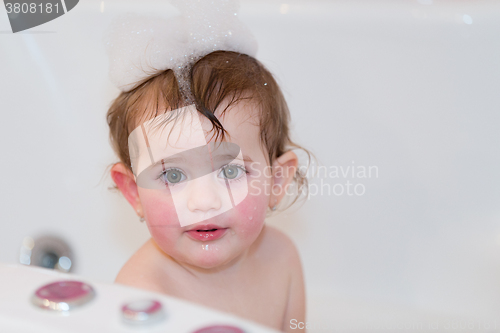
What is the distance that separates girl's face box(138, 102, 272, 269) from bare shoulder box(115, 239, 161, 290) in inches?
2.0

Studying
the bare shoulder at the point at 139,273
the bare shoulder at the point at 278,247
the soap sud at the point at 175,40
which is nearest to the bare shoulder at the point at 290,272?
the bare shoulder at the point at 278,247

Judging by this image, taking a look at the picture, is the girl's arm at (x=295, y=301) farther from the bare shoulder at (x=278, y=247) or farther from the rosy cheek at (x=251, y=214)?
the rosy cheek at (x=251, y=214)

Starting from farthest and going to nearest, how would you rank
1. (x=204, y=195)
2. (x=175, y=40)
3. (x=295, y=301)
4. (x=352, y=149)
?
(x=352, y=149), (x=295, y=301), (x=175, y=40), (x=204, y=195)

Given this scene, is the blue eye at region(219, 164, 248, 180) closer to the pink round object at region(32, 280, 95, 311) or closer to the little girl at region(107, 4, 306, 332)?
the little girl at region(107, 4, 306, 332)

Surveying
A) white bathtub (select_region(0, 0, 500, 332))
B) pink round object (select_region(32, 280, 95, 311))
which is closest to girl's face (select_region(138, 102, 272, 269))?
pink round object (select_region(32, 280, 95, 311))

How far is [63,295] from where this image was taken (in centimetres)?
39

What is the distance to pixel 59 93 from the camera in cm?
121

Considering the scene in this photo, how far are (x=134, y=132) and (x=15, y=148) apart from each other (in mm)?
549

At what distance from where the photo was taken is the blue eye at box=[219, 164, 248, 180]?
30.1 inches

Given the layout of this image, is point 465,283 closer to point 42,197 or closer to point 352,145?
point 352,145

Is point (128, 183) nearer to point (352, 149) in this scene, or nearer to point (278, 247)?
point (278, 247)

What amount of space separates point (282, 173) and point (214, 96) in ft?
0.77

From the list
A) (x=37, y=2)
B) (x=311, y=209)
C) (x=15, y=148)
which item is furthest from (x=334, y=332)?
(x=37, y=2)

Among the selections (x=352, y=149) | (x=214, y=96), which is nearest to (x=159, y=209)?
(x=214, y=96)
